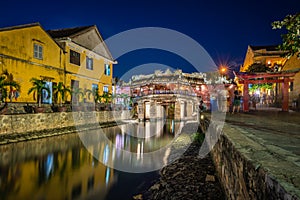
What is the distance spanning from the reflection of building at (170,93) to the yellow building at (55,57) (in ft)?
22.9

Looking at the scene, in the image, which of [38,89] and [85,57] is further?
[85,57]

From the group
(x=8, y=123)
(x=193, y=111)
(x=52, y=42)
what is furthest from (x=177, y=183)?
A: (x=193, y=111)

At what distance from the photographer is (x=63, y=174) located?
7.16 meters

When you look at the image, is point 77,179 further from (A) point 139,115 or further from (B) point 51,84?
(A) point 139,115

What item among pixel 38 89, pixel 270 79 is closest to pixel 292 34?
pixel 270 79

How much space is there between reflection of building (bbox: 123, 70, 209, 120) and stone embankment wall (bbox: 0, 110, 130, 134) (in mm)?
10492

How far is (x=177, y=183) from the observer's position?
6141 mm

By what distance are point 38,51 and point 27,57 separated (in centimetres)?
130

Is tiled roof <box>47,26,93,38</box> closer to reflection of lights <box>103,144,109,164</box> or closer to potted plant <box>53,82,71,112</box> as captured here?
potted plant <box>53,82,71,112</box>

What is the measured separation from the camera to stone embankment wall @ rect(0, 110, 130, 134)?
1080 cm

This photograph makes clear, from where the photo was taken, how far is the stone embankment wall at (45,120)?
1080cm

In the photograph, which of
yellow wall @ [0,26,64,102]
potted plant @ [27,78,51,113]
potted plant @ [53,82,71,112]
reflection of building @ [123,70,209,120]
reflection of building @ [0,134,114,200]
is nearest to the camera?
reflection of building @ [0,134,114,200]

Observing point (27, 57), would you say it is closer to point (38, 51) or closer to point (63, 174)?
point (38, 51)

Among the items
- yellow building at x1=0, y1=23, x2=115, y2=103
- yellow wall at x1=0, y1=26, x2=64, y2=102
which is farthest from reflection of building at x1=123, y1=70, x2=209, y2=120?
yellow wall at x1=0, y1=26, x2=64, y2=102
